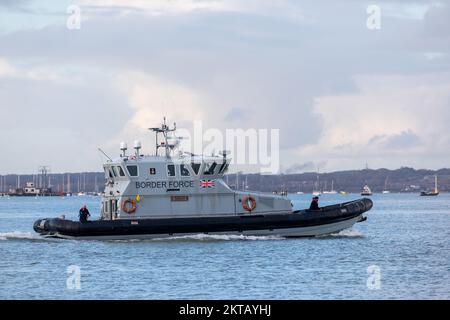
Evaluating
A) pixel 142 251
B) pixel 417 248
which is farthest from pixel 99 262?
pixel 417 248

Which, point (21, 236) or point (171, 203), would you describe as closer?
point (171, 203)

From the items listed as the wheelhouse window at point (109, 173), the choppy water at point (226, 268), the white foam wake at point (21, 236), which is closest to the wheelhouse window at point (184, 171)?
the choppy water at point (226, 268)

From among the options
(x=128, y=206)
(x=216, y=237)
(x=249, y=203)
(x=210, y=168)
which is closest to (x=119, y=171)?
(x=128, y=206)

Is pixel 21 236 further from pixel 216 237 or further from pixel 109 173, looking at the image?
pixel 216 237

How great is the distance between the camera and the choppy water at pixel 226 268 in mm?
33500

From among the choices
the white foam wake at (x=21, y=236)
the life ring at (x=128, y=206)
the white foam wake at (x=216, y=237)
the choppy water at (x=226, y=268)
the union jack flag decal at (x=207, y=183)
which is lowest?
the choppy water at (x=226, y=268)

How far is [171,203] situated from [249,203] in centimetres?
354

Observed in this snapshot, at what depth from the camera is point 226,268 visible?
38.6 m

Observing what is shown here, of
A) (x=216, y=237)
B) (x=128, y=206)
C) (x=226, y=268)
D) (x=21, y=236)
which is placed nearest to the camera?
(x=226, y=268)

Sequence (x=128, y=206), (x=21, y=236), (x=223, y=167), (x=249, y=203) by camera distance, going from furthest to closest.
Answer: (x=21, y=236), (x=249, y=203), (x=223, y=167), (x=128, y=206)

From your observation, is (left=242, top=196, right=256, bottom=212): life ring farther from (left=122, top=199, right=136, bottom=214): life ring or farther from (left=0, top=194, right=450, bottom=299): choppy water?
(left=122, top=199, right=136, bottom=214): life ring

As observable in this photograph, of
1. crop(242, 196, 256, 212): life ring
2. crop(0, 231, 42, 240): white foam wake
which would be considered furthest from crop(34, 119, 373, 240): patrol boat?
crop(0, 231, 42, 240): white foam wake

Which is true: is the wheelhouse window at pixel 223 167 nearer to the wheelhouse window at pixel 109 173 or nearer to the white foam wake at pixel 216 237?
the white foam wake at pixel 216 237
